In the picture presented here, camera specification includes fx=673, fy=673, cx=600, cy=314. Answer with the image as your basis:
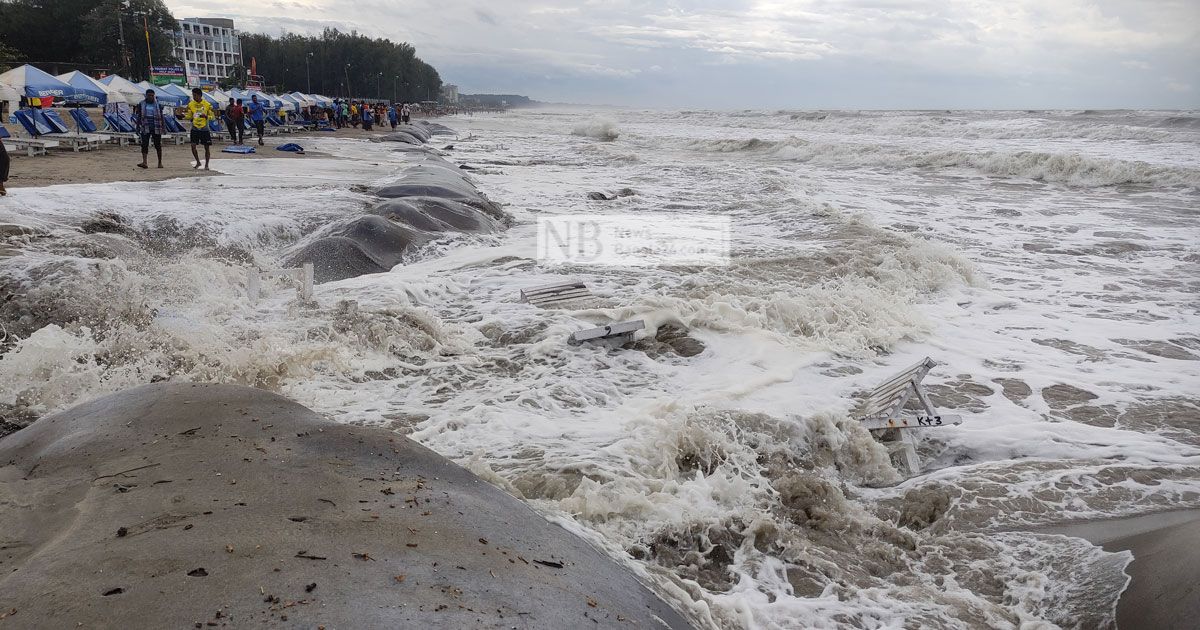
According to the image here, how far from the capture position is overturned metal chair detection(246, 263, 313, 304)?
24.4 feet

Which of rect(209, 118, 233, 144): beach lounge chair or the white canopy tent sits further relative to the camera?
rect(209, 118, 233, 144): beach lounge chair

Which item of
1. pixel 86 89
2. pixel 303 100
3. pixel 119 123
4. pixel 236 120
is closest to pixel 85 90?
pixel 86 89

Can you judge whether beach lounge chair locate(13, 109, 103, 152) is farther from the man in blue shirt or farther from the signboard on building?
the signboard on building

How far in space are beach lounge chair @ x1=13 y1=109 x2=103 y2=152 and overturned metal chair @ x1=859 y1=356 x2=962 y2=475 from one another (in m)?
20.6

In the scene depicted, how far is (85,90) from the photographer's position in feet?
75.7

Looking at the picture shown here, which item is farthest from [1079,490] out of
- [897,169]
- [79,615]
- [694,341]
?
[897,169]

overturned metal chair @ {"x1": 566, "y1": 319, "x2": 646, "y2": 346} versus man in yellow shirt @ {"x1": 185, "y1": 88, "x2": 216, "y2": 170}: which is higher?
man in yellow shirt @ {"x1": 185, "y1": 88, "x2": 216, "y2": 170}

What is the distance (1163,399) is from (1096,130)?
42279 mm

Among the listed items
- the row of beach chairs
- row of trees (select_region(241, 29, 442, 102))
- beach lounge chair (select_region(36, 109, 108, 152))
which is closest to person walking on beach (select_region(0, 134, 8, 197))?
the row of beach chairs

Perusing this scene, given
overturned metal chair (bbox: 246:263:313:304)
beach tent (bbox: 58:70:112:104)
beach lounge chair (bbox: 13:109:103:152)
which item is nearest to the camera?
overturned metal chair (bbox: 246:263:313:304)

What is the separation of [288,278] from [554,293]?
3.27 meters

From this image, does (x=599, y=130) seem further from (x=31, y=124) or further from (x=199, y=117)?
(x=199, y=117)

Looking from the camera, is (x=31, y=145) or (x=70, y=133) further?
(x=70, y=133)

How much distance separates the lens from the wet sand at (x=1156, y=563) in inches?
119
